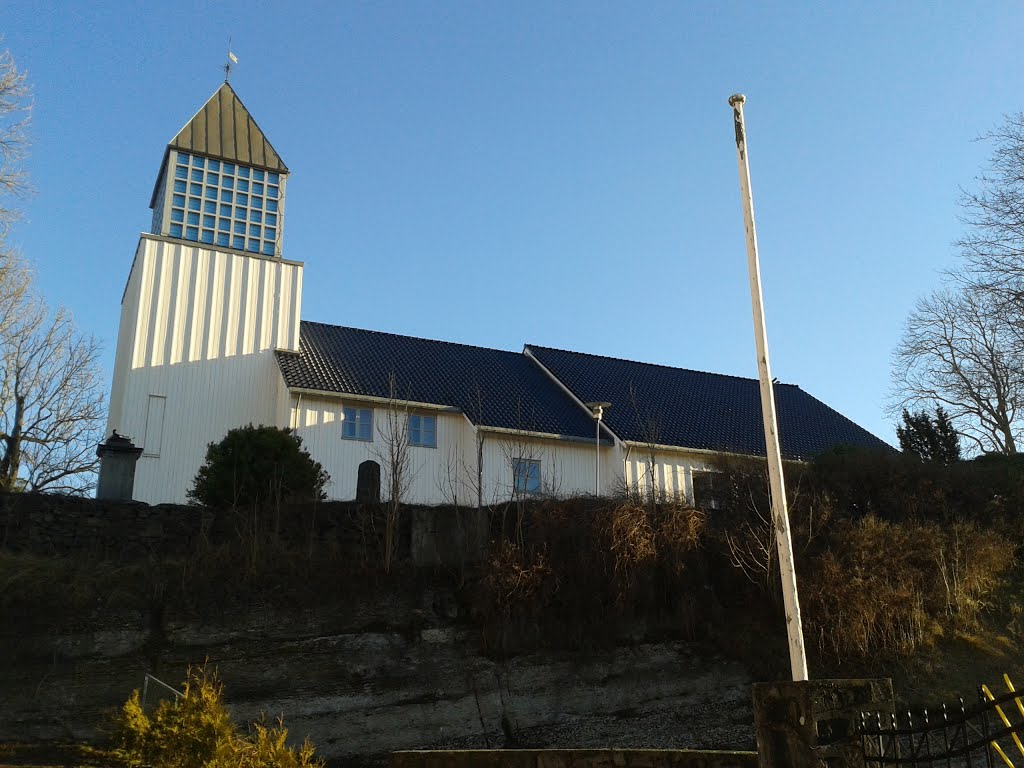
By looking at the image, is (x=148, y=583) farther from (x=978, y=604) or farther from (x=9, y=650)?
(x=978, y=604)

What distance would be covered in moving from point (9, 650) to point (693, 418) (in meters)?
21.6

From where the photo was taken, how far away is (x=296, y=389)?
83.4 feet

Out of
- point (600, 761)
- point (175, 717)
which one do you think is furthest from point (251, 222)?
point (600, 761)

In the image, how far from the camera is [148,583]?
51.3 feet

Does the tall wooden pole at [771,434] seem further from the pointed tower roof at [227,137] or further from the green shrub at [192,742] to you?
the pointed tower roof at [227,137]

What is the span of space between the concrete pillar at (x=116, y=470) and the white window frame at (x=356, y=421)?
6.61 m

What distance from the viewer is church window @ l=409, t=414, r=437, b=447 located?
2677cm

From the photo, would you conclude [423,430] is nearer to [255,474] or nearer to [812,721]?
[255,474]

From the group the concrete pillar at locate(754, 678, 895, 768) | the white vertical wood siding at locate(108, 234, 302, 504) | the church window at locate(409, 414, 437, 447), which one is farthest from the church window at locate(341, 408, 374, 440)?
the concrete pillar at locate(754, 678, 895, 768)

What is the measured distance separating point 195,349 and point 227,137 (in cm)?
772

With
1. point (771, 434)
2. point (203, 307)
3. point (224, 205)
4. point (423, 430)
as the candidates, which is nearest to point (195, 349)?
point (203, 307)

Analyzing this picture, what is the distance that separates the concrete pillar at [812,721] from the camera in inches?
314

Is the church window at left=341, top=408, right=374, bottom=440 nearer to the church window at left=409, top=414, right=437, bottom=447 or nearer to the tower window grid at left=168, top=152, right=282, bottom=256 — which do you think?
the church window at left=409, top=414, right=437, bottom=447

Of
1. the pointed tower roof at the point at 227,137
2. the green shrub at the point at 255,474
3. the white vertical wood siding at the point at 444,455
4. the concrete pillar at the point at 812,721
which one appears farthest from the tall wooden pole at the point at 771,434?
the pointed tower roof at the point at 227,137
